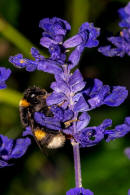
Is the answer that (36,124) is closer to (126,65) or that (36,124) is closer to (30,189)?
(30,189)

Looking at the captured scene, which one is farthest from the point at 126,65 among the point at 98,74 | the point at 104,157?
the point at 104,157

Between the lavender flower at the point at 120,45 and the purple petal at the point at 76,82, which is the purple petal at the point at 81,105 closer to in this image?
the purple petal at the point at 76,82

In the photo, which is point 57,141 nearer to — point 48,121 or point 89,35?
point 48,121

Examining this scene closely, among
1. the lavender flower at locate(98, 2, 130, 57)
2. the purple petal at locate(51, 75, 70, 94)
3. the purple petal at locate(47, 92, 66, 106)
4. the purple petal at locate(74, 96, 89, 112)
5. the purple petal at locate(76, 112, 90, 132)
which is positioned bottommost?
the purple petal at locate(76, 112, 90, 132)

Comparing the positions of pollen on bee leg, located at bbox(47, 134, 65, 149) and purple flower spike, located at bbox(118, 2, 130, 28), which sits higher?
purple flower spike, located at bbox(118, 2, 130, 28)

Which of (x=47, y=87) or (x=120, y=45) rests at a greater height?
(x=47, y=87)

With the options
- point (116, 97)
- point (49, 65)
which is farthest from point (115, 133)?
point (49, 65)

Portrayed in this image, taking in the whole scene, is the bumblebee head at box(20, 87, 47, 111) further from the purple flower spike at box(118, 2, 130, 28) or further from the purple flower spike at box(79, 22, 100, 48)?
the purple flower spike at box(118, 2, 130, 28)

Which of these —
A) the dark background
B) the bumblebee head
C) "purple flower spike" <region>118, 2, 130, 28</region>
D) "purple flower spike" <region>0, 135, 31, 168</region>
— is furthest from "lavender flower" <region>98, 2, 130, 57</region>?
the dark background

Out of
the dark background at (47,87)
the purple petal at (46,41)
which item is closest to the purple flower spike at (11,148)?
the purple petal at (46,41)
